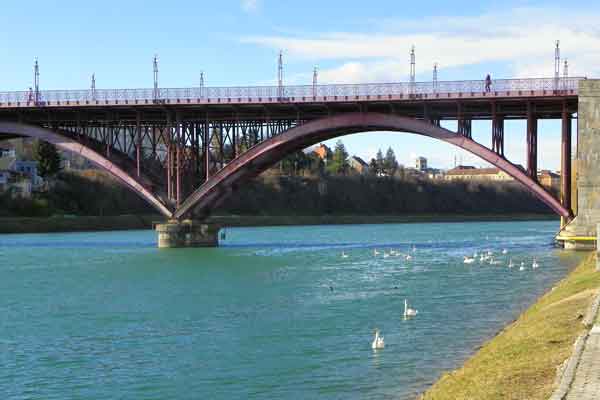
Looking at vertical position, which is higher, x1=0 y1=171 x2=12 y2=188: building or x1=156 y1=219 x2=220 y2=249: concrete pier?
x1=0 y1=171 x2=12 y2=188: building

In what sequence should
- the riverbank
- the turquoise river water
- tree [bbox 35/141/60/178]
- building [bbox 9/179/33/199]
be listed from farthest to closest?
tree [bbox 35/141/60/178]
building [bbox 9/179/33/199]
the riverbank
the turquoise river water

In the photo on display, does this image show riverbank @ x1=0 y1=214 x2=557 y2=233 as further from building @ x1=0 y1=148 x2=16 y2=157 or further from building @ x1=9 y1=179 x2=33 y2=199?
building @ x1=0 y1=148 x2=16 y2=157

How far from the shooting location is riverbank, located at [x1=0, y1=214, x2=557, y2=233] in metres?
113

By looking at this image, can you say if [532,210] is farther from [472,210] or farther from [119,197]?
[119,197]

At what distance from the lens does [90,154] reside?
7506 centimetres

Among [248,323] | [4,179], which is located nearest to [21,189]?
[4,179]

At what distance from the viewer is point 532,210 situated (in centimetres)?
18075

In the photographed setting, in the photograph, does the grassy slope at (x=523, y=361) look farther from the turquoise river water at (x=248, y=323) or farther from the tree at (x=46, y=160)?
the tree at (x=46, y=160)

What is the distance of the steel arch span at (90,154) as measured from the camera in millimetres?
73312

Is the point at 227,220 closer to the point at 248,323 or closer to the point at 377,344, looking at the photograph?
the point at 248,323

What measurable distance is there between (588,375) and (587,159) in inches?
1750

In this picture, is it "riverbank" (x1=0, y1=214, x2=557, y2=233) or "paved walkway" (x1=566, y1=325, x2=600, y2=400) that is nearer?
"paved walkway" (x1=566, y1=325, x2=600, y2=400)

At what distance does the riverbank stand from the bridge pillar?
42.4m

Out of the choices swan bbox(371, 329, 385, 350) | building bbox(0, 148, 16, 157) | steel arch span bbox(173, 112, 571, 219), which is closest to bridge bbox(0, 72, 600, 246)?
steel arch span bbox(173, 112, 571, 219)
